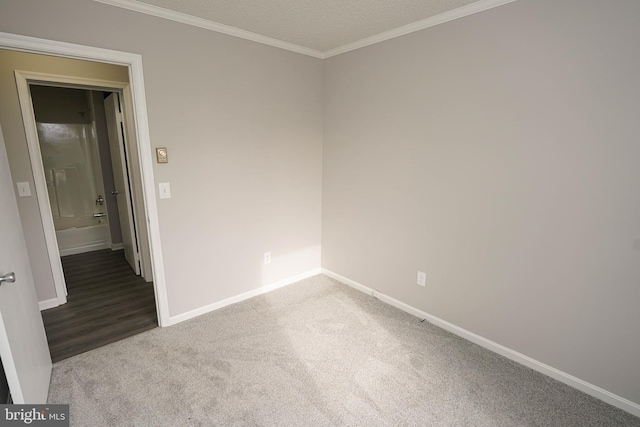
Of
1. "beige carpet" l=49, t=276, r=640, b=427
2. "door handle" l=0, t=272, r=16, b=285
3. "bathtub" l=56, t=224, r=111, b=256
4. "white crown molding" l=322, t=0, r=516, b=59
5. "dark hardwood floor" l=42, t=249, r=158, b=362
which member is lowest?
"beige carpet" l=49, t=276, r=640, b=427

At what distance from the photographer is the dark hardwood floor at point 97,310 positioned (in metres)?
2.37

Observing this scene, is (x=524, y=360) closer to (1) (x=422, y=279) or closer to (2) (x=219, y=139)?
(1) (x=422, y=279)

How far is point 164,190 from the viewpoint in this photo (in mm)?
2359

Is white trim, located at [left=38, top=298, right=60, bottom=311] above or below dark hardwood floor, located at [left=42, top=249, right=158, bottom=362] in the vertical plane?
above

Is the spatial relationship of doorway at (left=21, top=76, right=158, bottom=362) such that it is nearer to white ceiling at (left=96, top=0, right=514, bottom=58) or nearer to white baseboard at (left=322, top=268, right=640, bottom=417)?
white ceiling at (left=96, top=0, right=514, bottom=58)

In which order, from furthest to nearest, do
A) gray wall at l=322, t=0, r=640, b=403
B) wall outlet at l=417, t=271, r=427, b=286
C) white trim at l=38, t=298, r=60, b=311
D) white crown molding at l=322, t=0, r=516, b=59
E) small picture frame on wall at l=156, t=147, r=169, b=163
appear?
white trim at l=38, t=298, r=60, b=311 → wall outlet at l=417, t=271, r=427, b=286 → small picture frame on wall at l=156, t=147, r=169, b=163 → white crown molding at l=322, t=0, r=516, b=59 → gray wall at l=322, t=0, r=640, b=403

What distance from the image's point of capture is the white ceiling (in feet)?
6.56

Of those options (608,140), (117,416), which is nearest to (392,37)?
(608,140)

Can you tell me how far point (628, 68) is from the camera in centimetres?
153

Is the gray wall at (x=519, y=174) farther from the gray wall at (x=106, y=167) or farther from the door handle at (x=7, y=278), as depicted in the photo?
the gray wall at (x=106, y=167)

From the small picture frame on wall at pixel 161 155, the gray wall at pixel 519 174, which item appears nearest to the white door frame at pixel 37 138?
the small picture frame on wall at pixel 161 155

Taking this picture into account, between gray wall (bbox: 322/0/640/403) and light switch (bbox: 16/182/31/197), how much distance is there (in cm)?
300

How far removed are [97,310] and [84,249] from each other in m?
2.22

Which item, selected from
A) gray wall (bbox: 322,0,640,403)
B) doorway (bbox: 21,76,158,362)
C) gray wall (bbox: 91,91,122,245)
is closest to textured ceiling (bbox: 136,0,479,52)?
gray wall (bbox: 322,0,640,403)
